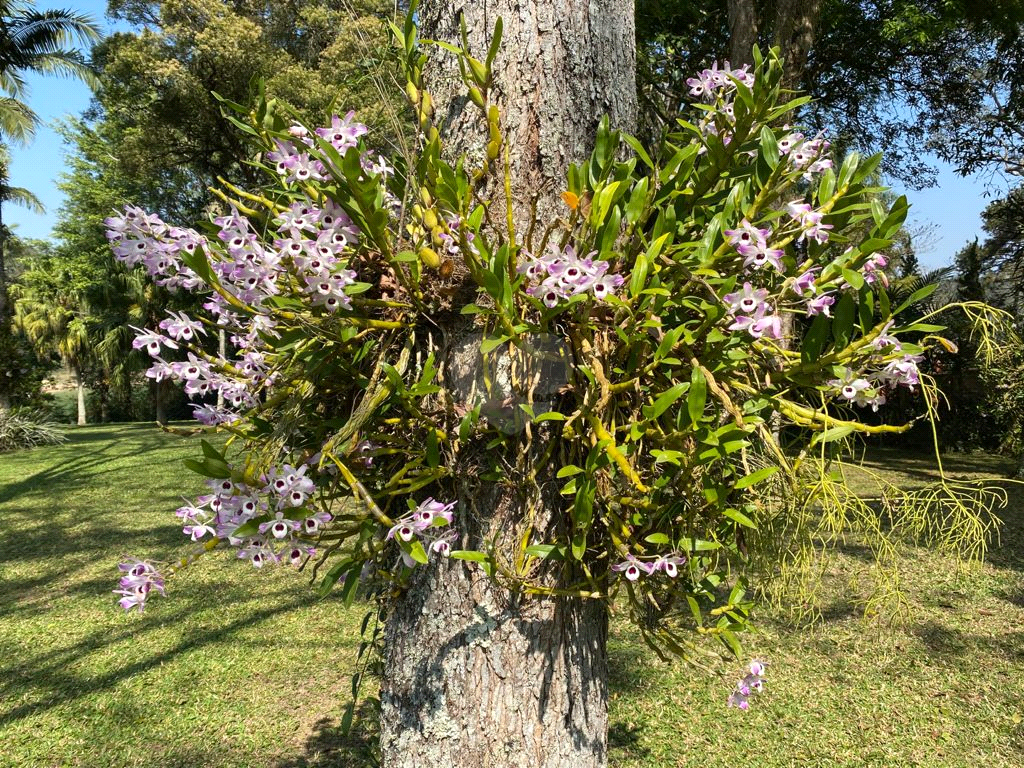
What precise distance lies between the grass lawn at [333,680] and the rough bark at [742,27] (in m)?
4.61

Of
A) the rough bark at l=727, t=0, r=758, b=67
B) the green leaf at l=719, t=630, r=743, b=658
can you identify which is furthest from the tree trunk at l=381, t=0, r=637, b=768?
the rough bark at l=727, t=0, r=758, b=67

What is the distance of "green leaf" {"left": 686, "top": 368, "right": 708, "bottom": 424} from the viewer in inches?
38.0

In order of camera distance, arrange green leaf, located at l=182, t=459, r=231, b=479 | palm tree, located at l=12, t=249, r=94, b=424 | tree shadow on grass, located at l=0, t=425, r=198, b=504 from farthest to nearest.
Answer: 1. palm tree, located at l=12, t=249, r=94, b=424
2. tree shadow on grass, located at l=0, t=425, r=198, b=504
3. green leaf, located at l=182, t=459, r=231, b=479

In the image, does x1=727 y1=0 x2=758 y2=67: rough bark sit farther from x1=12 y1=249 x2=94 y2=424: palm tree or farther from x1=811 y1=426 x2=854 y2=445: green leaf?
x1=12 y1=249 x2=94 y2=424: palm tree

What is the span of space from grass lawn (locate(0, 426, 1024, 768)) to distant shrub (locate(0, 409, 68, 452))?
10000mm

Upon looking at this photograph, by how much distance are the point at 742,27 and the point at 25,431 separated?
52.5 ft

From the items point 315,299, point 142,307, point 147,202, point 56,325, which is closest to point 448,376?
point 315,299

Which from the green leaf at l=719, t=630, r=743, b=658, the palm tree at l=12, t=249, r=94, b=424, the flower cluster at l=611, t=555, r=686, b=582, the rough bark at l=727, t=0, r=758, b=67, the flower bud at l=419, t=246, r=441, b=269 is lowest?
the green leaf at l=719, t=630, r=743, b=658

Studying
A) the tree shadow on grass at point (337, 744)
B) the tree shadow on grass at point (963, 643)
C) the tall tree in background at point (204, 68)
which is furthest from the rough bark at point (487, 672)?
the tall tree in background at point (204, 68)

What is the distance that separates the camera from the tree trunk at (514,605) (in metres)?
1.21

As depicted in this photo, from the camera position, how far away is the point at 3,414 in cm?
1457

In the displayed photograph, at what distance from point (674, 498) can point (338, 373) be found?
0.64 metres

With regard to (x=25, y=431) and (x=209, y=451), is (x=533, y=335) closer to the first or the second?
(x=209, y=451)

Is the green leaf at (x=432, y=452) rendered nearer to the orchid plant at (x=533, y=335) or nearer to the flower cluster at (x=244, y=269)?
the orchid plant at (x=533, y=335)
